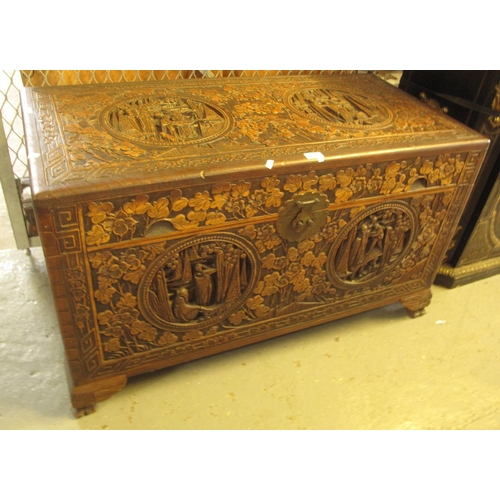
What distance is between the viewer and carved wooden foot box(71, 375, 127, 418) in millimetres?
1265

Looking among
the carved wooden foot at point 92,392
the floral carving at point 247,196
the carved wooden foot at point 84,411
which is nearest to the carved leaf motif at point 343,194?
the floral carving at point 247,196

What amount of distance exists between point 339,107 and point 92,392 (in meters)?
1.17

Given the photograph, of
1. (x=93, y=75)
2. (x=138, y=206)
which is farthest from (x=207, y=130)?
(x=93, y=75)

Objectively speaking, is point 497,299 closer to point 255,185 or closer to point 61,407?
point 255,185

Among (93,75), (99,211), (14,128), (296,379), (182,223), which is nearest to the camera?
(99,211)

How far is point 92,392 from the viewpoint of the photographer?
1278 mm

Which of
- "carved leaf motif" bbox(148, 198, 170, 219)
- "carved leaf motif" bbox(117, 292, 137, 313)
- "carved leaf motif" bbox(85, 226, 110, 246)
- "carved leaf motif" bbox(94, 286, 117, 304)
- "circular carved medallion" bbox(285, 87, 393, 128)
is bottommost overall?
"carved leaf motif" bbox(117, 292, 137, 313)

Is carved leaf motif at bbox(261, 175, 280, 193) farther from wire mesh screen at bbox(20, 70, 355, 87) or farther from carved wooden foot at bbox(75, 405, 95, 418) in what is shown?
carved wooden foot at bbox(75, 405, 95, 418)

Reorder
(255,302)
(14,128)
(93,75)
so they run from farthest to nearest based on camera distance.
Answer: (14,128)
(93,75)
(255,302)

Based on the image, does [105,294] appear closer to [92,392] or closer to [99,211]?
[99,211]

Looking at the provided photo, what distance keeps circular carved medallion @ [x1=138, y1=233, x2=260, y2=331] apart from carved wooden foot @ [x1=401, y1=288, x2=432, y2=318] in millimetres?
700

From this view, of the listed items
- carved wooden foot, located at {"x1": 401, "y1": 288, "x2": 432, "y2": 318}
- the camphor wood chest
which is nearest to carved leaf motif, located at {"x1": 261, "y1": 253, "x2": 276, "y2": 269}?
the camphor wood chest

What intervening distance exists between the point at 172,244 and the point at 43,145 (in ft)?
1.31

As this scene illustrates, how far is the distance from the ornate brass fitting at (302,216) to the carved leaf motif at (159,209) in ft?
1.05
